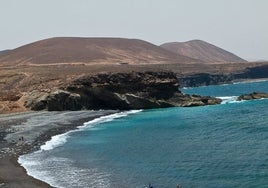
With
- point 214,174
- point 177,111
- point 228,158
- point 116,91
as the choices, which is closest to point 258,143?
point 228,158

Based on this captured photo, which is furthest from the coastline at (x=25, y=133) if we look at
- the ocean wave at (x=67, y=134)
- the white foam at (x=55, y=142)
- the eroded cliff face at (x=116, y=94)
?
the eroded cliff face at (x=116, y=94)

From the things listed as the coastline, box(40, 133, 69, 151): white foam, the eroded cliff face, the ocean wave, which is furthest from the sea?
the eroded cliff face

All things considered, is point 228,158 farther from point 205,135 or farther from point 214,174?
point 205,135

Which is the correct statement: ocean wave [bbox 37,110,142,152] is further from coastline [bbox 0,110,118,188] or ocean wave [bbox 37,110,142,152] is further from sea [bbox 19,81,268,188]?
coastline [bbox 0,110,118,188]

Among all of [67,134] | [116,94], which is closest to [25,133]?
[67,134]

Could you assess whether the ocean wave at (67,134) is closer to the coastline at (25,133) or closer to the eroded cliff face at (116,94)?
the coastline at (25,133)
